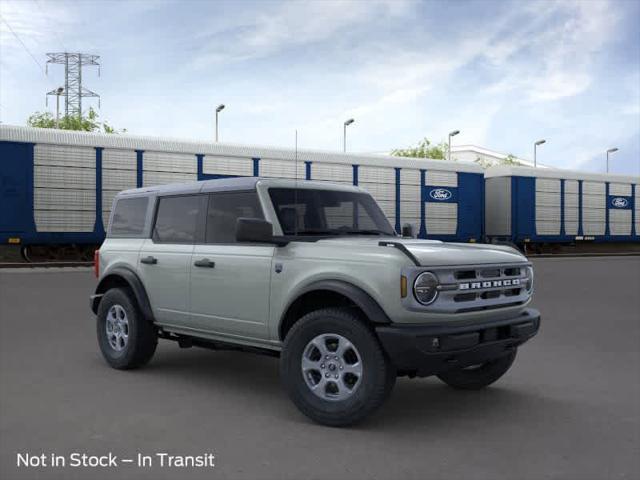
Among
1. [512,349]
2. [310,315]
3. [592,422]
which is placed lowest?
[592,422]

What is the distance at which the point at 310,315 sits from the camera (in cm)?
512

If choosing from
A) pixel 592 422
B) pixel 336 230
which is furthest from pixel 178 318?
pixel 592 422

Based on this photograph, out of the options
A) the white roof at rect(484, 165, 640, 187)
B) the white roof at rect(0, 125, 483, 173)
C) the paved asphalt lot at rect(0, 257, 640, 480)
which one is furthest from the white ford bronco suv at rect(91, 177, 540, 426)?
the white roof at rect(484, 165, 640, 187)

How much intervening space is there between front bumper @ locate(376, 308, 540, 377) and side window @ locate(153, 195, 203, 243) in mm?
2534

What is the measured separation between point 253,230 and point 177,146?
2013cm

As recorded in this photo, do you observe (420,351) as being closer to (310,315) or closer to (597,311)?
(310,315)

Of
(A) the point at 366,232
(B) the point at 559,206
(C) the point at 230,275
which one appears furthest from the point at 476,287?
(B) the point at 559,206

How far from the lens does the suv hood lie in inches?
192

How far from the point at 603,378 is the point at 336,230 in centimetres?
310

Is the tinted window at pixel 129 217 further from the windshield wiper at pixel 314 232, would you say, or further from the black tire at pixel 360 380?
the black tire at pixel 360 380

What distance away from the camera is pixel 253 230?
524 centimetres

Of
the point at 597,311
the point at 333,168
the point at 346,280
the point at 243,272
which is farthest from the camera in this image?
the point at 333,168

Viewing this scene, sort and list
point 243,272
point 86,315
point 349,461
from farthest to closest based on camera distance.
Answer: point 86,315
point 243,272
point 349,461

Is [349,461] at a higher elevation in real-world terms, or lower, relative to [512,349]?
lower
